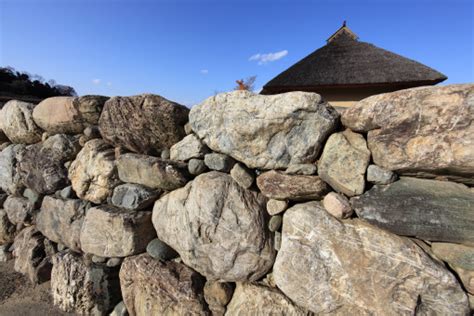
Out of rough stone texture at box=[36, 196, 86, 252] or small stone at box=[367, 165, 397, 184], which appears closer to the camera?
small stone at box=[367, 165, 397, 184]

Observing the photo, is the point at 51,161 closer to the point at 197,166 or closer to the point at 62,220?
the point at 62,220

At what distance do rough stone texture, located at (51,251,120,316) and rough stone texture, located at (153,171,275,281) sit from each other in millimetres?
894

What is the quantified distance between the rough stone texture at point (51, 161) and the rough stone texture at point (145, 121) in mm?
701

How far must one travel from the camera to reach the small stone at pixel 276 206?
1.61 meters

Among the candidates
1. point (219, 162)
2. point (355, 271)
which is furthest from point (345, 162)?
point (219, 162)

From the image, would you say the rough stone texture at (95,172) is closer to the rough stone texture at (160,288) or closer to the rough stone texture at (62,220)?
the rough stone texture at (62,220)

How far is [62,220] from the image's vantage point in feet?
7.95

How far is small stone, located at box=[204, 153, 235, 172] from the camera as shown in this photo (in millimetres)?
1725

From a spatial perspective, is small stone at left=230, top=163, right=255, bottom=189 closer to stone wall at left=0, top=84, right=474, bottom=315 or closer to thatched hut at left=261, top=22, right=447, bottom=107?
stone wall at left=0, top=84, right=474, bottom=315

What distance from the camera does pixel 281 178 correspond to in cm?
153

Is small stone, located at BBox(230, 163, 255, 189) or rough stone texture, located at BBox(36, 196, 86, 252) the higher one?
small stone, located at BBox(230, 163, 255, 189)

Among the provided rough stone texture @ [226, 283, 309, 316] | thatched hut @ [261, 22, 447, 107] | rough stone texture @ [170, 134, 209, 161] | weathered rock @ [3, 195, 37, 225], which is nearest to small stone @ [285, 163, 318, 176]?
rough stone texture @ [170, 134, 209, 161]

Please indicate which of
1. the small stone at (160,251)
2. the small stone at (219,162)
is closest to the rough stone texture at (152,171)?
the small stone at (219,162)

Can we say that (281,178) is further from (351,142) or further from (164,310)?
(164,310)
